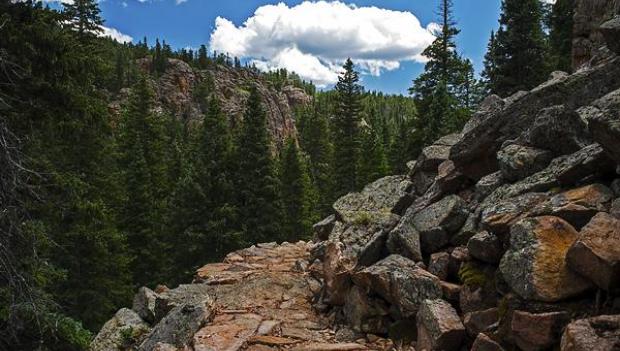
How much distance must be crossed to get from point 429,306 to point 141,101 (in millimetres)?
38189

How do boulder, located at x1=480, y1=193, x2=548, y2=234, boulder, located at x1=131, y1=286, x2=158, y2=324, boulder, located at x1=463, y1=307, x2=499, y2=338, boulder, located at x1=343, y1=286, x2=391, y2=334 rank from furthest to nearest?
1. boulder, located at x1=131, y1=286, x2=158, y2=324
2. boulder, located at x1=343, y1=286, x2=391, y2=334
3. boulder, located at x1=480, y1=193, x2=548, y2=234
4. boulder, located at x1=463, y1=307, x2=499, y2=338

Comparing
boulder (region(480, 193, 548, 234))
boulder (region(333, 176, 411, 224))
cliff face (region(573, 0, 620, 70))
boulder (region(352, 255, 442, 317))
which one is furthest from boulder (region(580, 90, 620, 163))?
cliff face (region(573, 0, 620, 70))

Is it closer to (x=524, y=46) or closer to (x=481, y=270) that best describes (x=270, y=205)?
(x=524, y=46)

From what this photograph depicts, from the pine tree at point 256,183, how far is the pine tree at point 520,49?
16028 mm

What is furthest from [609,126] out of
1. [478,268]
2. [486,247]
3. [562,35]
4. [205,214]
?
[562,35]

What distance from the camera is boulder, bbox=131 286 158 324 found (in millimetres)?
11534

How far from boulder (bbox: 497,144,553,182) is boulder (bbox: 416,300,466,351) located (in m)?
2.85

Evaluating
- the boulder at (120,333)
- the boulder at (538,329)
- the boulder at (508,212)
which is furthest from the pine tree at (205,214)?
the boulder at (538,329)

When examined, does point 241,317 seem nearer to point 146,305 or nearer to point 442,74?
point 146,305

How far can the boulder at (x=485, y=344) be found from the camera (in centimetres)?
570

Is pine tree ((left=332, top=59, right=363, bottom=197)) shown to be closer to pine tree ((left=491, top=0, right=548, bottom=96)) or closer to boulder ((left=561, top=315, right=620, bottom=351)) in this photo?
pine tree ((left=491, top=0, right=548, bottom=96))

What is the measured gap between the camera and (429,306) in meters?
7.11

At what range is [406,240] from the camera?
30.1ft

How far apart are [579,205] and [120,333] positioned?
9.59m
